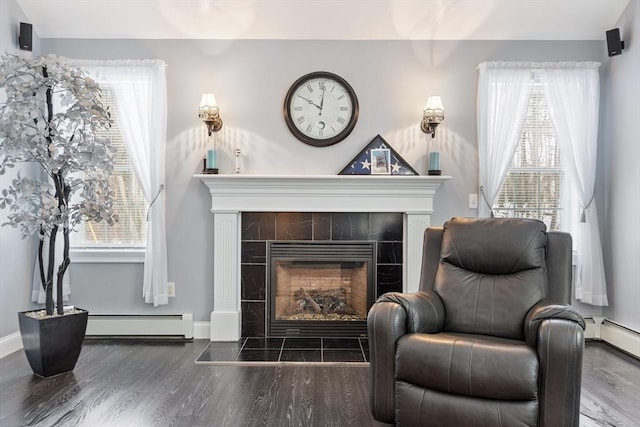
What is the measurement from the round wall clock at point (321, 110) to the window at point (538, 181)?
1.47m

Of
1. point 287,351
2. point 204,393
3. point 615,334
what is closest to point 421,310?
point 204,393

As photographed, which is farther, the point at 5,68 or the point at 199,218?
the point at 199,218

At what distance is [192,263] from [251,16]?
6.92ft

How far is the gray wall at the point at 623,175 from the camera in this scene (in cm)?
332

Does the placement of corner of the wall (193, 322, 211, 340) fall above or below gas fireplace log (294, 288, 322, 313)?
below

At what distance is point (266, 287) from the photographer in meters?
3.68

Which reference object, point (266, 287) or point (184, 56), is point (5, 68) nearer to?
point (184, 56)

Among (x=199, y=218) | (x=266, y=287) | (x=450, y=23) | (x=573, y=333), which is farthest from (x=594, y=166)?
(x=199, y=218)

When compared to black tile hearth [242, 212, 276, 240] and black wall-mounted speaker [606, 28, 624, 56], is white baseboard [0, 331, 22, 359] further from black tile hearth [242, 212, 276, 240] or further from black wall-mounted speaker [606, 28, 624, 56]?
black wall-mounted speaker [606, 28, 624, 56]

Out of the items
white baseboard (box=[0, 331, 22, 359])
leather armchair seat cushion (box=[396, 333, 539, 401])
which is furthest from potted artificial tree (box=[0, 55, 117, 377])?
leather armchair seat cushion (box=[396, 333, 539, 401])

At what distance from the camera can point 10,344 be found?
3250mm

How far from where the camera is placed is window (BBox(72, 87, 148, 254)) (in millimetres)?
3723

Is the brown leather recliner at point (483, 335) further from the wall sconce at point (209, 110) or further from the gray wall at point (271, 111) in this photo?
the wall sconce at point (209, 110)

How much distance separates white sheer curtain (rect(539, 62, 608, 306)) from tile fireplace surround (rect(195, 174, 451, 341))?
1153mm
